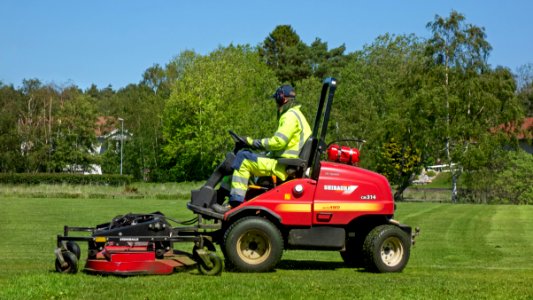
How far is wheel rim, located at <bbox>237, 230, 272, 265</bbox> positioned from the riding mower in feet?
0.05

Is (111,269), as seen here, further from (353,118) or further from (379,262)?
(353,118)

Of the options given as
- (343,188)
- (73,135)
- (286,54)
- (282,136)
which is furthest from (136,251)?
(286,54)

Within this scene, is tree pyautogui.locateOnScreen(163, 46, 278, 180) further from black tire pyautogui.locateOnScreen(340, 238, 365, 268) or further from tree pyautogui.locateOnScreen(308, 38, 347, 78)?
black tire pyautogui.locateOnScreen(340, 238, 365, 268)

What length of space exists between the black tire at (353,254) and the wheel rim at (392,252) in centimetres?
55

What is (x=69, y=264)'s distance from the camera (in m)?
11.3

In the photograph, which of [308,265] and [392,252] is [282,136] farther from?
[308,265]

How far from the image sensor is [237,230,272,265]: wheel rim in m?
11.7

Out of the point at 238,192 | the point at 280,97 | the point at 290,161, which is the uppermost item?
the point at 280,97

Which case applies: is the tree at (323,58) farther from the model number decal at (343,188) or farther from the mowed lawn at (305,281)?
the model number decal at (343,188)

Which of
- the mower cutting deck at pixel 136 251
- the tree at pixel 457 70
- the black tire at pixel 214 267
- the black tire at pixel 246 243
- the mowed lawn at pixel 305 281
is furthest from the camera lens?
the tree at pixel 457 70

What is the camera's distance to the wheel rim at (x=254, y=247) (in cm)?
1172

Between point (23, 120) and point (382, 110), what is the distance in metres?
43.3

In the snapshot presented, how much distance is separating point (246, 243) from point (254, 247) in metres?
0.14

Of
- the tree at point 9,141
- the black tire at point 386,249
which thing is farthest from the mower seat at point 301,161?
the tree at point 9,141
